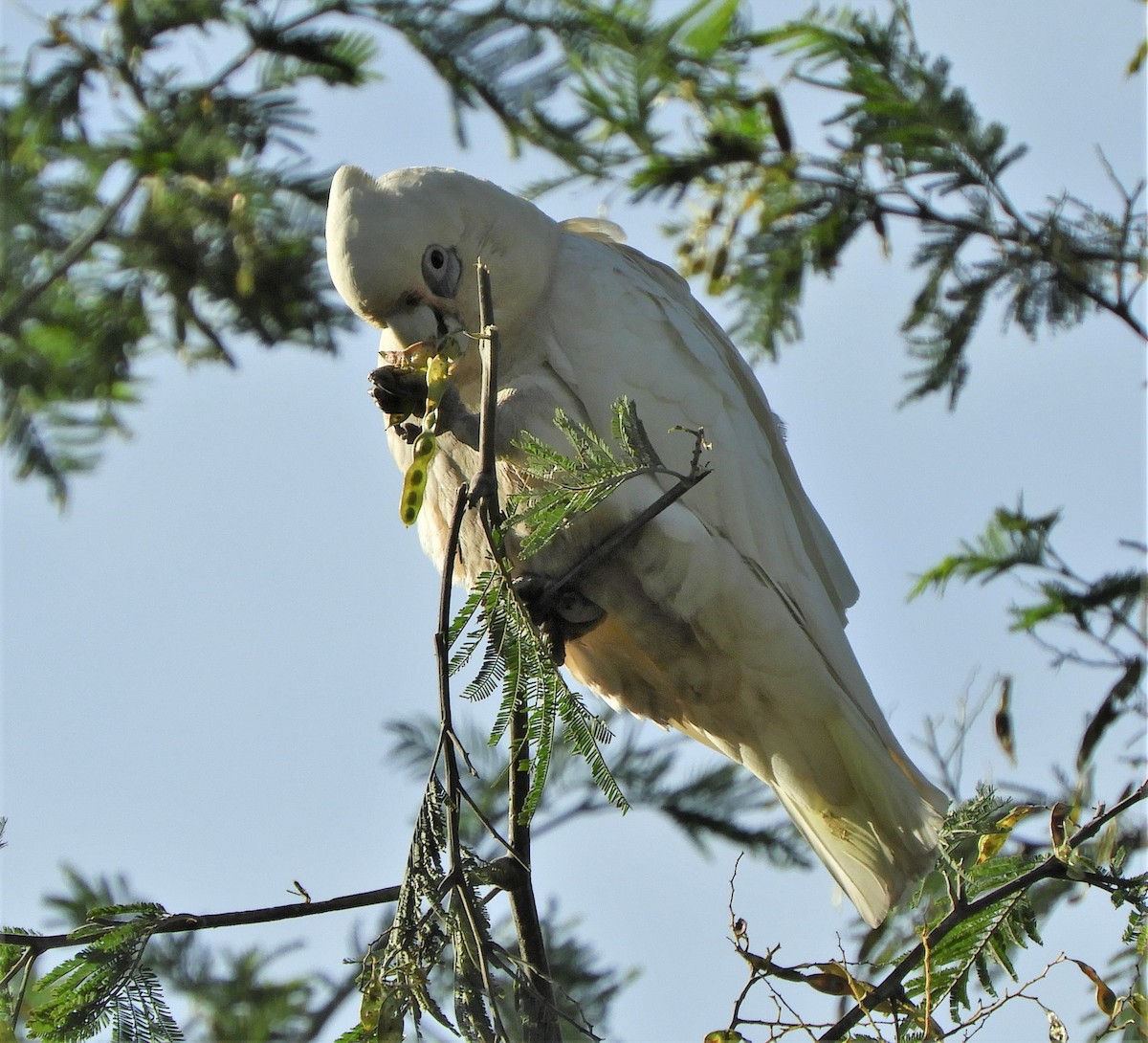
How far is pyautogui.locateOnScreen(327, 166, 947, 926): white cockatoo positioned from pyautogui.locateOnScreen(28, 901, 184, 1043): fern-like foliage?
1.49 metres

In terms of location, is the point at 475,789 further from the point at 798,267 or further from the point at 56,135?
the point at 56,135

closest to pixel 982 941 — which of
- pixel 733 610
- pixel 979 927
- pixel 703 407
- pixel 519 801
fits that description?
pixel 979 927

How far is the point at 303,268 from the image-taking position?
13.8 feet

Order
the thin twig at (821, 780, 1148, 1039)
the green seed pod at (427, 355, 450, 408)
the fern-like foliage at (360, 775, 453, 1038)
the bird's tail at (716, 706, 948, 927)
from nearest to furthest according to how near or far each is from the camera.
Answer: the fern-like foliage at (360, 775, 453, 1038), the thin twig at (821, 780, 1148, 1039), the green seed pod at (427, 355, 450, 408), the bird's tail at (716, 706, 948, 927)

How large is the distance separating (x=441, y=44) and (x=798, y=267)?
1504 millimetres

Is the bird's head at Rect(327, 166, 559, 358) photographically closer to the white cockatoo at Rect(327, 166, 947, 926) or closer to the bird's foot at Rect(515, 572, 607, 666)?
the white cockatoo at Rect(327, 166, 947, 926)

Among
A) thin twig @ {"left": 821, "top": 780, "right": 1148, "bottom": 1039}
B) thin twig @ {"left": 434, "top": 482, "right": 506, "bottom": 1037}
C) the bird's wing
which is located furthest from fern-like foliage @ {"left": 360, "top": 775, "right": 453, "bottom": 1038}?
the bird's wing

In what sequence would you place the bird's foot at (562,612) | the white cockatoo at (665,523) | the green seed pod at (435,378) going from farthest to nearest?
the white cockatoo at (665,523) < the bird's foot at (562,612) < the green seed pod at (435,378)

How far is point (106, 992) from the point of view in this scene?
2381 mm

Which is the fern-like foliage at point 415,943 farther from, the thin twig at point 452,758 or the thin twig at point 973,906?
the thin twig at point 973,906

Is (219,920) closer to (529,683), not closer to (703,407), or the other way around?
(529,683)

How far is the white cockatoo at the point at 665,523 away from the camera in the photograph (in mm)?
3605

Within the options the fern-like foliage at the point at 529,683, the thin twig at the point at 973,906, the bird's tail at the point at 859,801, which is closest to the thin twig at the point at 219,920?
the fern-like foliage at the point at 529,683

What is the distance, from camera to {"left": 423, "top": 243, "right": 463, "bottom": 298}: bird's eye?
370 centimetres
